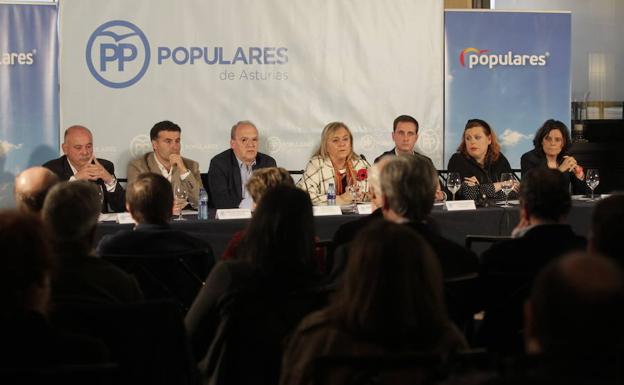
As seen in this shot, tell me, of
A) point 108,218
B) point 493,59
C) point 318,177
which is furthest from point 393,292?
point 493,59

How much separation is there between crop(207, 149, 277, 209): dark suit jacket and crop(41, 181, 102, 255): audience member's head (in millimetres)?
3308

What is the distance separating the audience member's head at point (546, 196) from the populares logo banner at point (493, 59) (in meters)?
4.00

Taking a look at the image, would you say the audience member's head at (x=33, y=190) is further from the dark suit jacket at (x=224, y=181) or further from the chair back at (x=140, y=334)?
the dark suit jacket at (x=224, y=181)

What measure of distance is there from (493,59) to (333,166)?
5.85ft

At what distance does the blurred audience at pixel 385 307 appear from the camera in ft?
5.99

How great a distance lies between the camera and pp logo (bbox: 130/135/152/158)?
6.59 metres

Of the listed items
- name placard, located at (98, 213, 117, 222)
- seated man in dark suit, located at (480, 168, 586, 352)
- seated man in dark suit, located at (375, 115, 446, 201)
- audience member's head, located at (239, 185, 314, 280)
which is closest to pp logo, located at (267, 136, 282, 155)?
seated man in dark suit, located at (375, 115, 446, 201)

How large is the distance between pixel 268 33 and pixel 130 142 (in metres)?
1.24

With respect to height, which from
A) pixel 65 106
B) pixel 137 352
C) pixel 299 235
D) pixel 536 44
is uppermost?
pixel 536 44

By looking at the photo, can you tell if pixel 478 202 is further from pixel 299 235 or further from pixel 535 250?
pixel 299 235

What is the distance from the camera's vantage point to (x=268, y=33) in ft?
22.1

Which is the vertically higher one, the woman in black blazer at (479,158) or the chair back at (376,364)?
the woman in black blazer at (479,158)

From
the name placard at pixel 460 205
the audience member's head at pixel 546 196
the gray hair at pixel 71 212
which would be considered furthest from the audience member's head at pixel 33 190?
the name placard at pixel 460 205

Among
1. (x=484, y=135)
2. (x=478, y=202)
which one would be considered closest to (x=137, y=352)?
(x=478, y=202)
